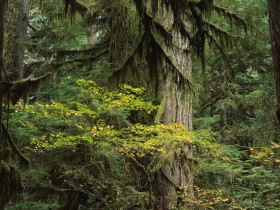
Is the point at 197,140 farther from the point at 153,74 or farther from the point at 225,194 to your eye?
the point at 153,74

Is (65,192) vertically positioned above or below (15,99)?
below

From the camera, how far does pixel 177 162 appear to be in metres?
9.92

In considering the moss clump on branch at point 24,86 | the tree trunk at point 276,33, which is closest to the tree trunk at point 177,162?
the moss clump on branch at point 24,86

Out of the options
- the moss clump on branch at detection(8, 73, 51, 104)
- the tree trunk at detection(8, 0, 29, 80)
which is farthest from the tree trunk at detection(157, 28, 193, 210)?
the moss clump on branch at detection(8, 73, 51, 104)

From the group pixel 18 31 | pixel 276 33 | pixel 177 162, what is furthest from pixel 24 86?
pixel 18 31

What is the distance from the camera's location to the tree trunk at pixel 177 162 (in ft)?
32.1

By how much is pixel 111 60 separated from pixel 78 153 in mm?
2525

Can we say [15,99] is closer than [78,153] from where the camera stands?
Yes

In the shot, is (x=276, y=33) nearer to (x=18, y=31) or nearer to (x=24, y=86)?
(x=24, y=86)

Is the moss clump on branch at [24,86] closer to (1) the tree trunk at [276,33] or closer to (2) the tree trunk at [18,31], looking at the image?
(1) the tree trunk at [276,33]

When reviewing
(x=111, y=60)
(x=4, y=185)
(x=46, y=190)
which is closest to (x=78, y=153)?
(x=46, y=190)

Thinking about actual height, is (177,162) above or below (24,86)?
below

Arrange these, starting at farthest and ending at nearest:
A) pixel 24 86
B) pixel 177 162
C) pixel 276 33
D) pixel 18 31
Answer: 1. pixel 18 31
2. pixel 177 162
3. pixel 24 86
4. pixel 276 33

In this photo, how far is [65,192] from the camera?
993 cm
